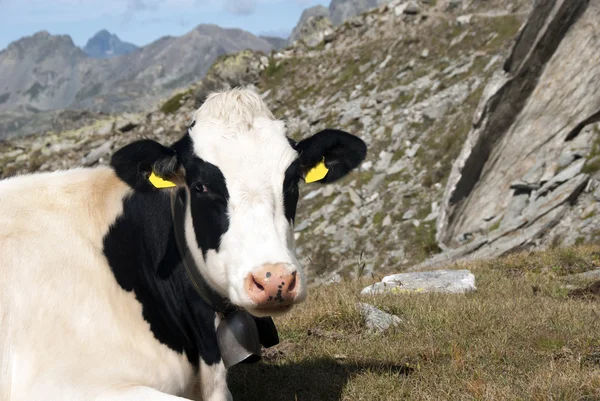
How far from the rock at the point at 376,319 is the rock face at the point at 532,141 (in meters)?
6.57

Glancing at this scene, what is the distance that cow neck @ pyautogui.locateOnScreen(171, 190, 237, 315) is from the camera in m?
5.05

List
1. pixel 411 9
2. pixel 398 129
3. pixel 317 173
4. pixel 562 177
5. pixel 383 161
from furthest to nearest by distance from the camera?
pixel 411 9 < pixel 398 129 < pixel 383 161 < pixel 562 177 < pixel 317 173

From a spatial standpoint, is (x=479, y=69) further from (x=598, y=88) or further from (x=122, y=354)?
(x=122, y=354)

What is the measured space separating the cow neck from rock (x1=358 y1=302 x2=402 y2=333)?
266 cm

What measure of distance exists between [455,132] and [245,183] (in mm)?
→ 16779

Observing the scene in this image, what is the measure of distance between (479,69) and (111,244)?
69.3ft

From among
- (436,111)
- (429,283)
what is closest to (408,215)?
(436,111)

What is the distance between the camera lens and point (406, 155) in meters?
21.7

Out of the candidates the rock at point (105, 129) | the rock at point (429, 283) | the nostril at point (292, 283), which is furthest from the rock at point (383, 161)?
the rock at point (105, 129)

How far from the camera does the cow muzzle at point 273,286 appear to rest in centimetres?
418

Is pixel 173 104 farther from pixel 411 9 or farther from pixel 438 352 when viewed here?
pixel 438 352

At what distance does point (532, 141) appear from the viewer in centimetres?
1552

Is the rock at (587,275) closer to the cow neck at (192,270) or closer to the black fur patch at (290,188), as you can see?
the black fur patch at (290,188)

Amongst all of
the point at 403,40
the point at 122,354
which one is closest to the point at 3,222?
the point at 122,354
